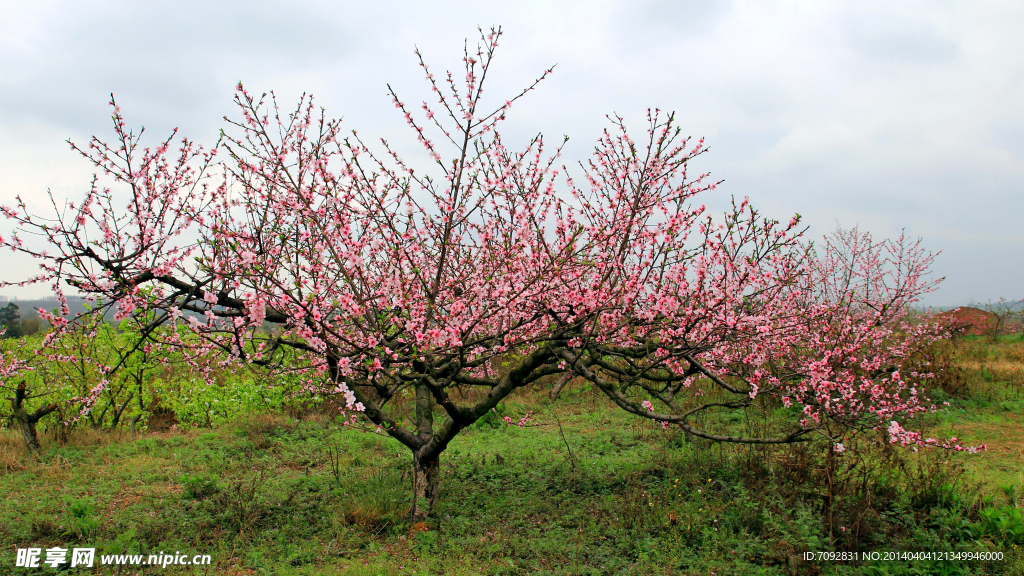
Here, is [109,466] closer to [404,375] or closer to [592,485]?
[404,375]

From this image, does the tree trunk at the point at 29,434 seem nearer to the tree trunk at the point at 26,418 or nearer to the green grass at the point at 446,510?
the tree trunk at the point at 26,418

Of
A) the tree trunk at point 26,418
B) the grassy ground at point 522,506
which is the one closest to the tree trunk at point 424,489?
the grassy ground at point 522,506

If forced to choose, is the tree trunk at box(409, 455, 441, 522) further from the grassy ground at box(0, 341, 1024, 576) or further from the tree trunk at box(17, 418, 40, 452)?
the tree trunk at box(17, 418, 40, 452)

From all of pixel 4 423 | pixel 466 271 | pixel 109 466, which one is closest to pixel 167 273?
pixel 466 271

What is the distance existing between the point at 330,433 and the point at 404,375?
18.0 ft

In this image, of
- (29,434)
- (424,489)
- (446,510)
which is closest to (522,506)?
(446,510)

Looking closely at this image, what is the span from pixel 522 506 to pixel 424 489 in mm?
1124

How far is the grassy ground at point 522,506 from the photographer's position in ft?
14.4

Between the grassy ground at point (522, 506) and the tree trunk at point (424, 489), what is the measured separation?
0.52 feet

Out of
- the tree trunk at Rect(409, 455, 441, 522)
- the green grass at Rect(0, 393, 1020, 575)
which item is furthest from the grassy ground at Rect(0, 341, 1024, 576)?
the tree trunk at Rect(409, 455, 441, 522)

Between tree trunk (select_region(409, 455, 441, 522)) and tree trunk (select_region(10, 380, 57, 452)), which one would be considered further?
tree trunk (select_region(10, 380, 57, 452))

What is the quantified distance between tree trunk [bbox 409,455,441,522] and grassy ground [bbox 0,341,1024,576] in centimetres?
16

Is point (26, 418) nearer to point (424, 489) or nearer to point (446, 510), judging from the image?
point (424, 489)

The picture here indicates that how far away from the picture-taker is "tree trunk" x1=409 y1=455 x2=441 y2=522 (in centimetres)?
541
